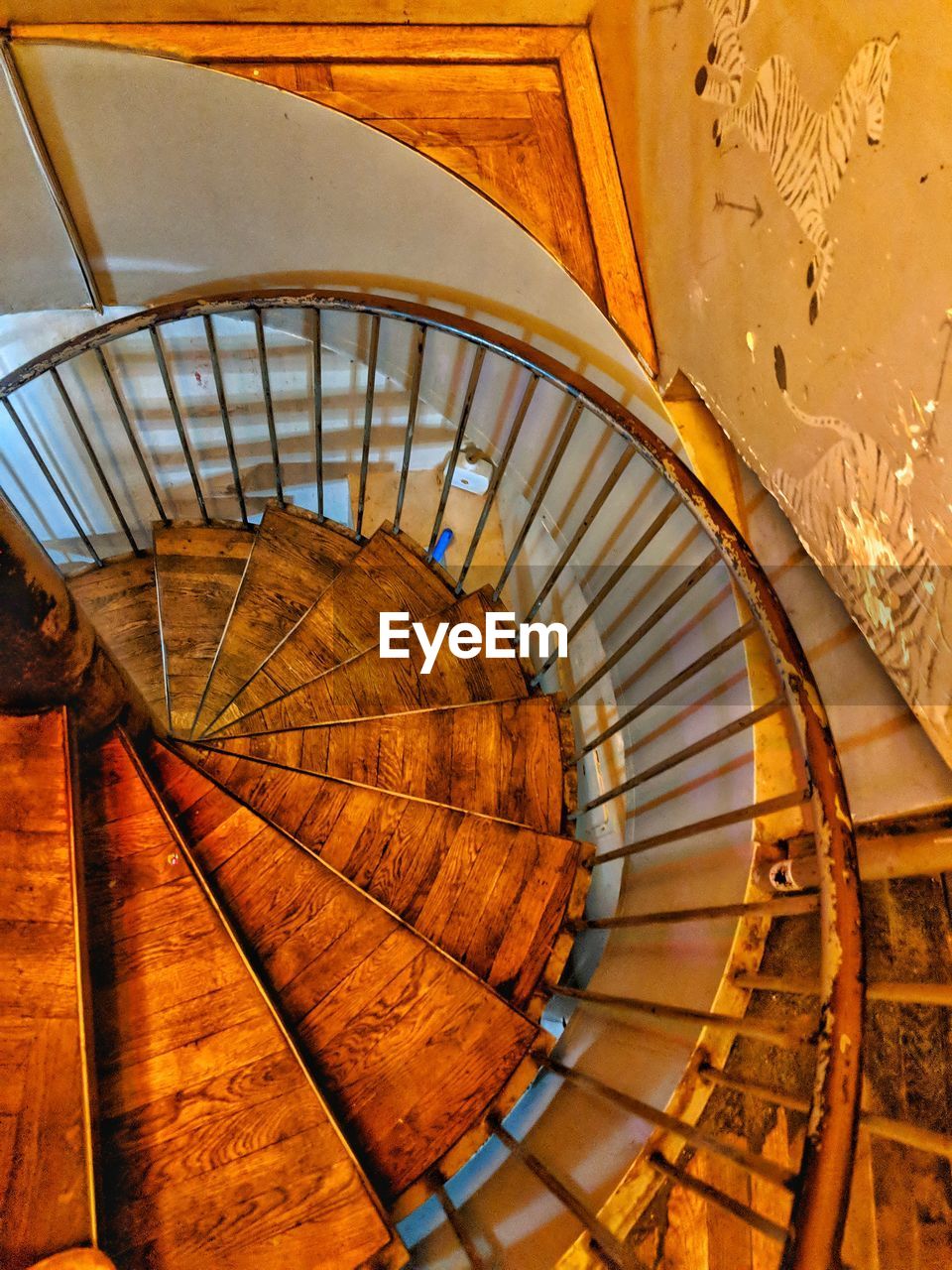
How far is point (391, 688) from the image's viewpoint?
242 centimetres

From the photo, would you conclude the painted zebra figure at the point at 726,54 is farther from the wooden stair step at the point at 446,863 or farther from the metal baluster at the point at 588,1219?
the metal baluster at the point at 588,1219

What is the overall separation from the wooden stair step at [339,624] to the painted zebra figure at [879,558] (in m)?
1.35

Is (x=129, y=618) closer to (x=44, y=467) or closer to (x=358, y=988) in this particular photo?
(x=44, y=467)

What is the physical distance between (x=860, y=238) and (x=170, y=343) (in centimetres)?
301

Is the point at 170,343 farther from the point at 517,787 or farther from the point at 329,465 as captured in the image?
the point at 517,787

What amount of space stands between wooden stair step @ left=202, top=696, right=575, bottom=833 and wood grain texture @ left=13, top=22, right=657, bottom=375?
3.69ft

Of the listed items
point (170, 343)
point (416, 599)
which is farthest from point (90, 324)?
Answer: point (416, 599)

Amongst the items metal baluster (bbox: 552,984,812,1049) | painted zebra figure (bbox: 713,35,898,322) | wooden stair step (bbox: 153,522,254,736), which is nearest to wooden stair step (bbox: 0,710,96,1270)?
metal baluster (bbox: 552,984,812,1049)

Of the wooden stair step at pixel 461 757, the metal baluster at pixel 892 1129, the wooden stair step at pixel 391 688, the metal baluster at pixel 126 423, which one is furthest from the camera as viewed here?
the wooden stair step at pixel 391 688

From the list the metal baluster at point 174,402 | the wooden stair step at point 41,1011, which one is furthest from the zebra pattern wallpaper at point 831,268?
the wooden stair step at point 41,1011

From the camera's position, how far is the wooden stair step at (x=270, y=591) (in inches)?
103

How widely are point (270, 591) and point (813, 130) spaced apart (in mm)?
1993

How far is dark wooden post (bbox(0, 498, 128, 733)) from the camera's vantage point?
1225 mm

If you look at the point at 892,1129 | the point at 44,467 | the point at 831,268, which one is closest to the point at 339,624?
the point at 44,467
